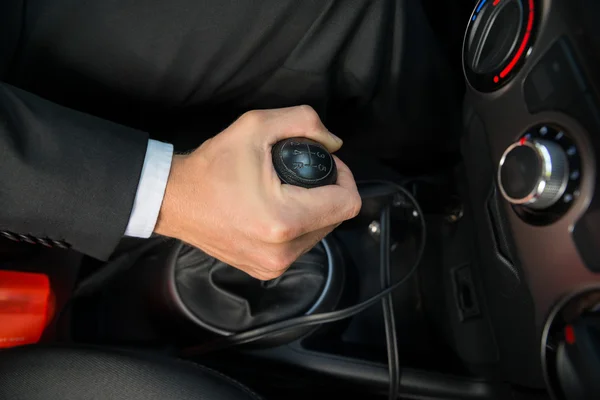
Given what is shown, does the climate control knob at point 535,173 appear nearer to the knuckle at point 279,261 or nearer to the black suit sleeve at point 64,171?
the knuckle at point 279,261

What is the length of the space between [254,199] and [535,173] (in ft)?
0.76

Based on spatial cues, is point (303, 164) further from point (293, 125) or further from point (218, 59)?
point (218, 59)

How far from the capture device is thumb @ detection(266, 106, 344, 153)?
1.65 feet

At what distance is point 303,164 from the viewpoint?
0.48 m

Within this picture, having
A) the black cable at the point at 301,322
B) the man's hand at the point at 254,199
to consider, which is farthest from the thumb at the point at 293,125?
the black cable at the point at 301,322

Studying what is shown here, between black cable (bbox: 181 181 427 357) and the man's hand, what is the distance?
0.43 ft

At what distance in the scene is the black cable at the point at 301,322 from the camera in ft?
2.08

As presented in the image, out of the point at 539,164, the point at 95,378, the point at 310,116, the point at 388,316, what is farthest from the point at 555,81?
the point at 95,378

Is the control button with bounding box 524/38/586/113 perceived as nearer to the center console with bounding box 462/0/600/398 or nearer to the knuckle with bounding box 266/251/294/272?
the center console with bounding box 462/0/600/398

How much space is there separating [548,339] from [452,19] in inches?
18.6

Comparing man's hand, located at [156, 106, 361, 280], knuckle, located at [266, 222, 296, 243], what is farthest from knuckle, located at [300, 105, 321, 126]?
knuckle, located at [266, 222, 296, 243]

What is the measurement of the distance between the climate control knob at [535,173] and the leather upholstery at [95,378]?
330 millimetres

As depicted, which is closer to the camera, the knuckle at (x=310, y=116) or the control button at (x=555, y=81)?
the control button at (x=555, y=81)

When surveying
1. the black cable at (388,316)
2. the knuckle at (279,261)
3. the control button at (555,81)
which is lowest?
the black cable at (388,316)
